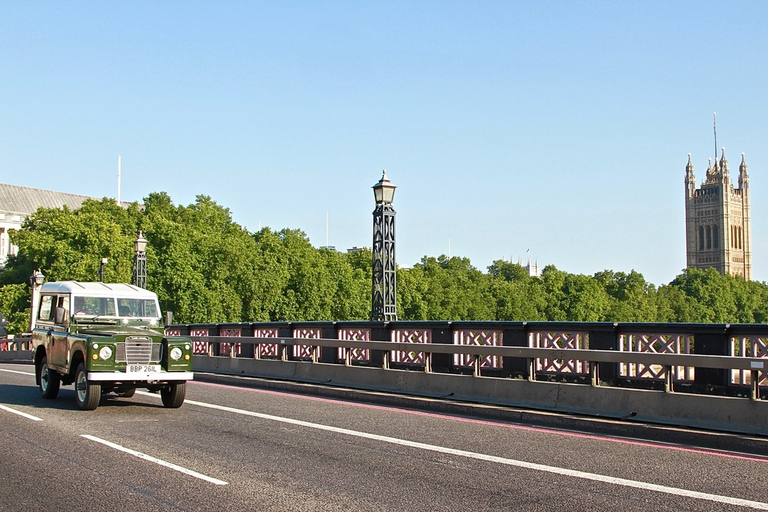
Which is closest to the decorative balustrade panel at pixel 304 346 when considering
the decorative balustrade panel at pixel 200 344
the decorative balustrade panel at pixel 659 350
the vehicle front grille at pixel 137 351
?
the decorative balustrade panel at pixel 200 344

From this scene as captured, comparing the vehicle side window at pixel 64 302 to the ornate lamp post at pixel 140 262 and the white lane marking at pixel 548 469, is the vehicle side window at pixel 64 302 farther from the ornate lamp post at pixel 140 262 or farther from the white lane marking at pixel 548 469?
the ornate lamp post at pixel 140 262

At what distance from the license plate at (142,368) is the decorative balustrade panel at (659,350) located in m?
7.70

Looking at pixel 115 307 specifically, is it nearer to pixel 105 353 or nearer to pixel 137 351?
pixel 137 351

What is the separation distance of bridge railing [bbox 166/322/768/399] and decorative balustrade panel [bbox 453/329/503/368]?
19mm

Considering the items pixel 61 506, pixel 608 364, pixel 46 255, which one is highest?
pixel 46 255

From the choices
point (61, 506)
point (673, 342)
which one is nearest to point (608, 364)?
point (673, 342)

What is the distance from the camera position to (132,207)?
270 feet

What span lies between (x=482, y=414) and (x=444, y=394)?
1966 mm

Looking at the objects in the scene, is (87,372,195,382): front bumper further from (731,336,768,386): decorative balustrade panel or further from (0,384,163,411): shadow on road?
(731,336,768,386): decorative balustrade panel

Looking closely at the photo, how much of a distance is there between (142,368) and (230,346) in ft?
32.3

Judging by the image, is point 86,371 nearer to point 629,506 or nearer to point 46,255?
point 629,506

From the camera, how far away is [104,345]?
1481 centimetres

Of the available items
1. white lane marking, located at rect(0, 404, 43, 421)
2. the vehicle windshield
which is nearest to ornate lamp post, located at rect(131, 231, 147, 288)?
the vehicle windshield

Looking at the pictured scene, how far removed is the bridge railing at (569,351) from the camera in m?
12.4
